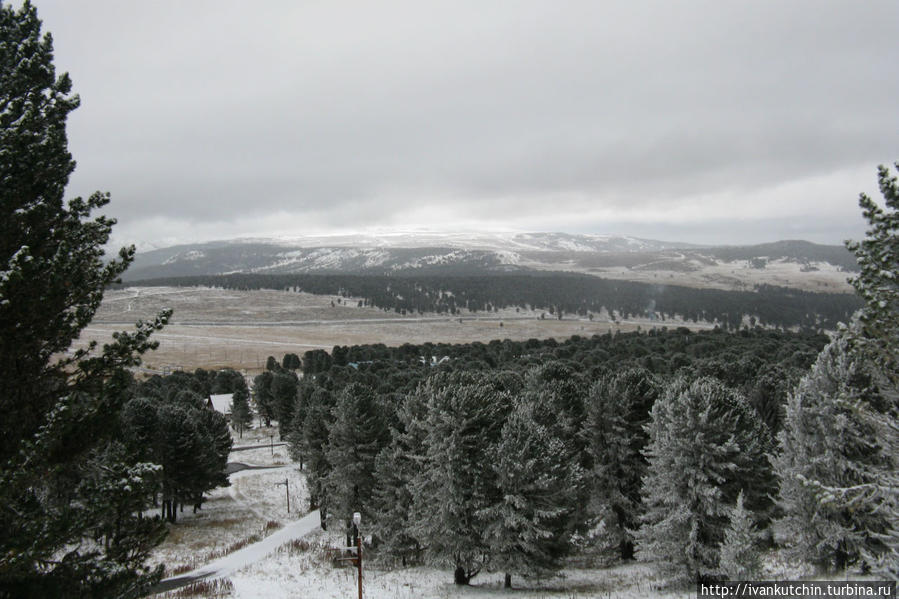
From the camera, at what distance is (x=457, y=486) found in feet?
84.5

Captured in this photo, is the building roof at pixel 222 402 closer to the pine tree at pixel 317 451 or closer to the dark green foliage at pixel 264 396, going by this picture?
the dark green foliage at pixel 264 396

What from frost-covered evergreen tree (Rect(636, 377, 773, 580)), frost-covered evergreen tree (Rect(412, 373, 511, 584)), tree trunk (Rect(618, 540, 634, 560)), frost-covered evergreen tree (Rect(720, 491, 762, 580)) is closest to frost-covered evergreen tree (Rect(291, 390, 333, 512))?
frost-covered evergreen tree (Rect(412, 373, 511, 584))

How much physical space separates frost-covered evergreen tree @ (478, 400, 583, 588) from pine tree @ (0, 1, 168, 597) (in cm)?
1812

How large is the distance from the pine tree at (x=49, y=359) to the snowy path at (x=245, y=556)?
59.7 feet

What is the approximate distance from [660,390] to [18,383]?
3922 centimetres

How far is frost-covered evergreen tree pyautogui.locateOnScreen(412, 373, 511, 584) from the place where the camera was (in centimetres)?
2530

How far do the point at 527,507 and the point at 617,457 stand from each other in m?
9.47

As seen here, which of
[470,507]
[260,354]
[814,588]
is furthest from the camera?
[260,354]

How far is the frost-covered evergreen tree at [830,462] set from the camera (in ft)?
69.7

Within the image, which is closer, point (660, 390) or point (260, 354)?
point (660, 390)

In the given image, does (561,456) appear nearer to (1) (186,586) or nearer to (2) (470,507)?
(2) (470,507)

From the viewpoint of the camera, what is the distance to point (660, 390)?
1553 inches

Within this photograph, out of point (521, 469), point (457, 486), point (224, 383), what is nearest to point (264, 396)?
point (224, 383)

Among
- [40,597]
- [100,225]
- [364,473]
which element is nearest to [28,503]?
[40,597]
